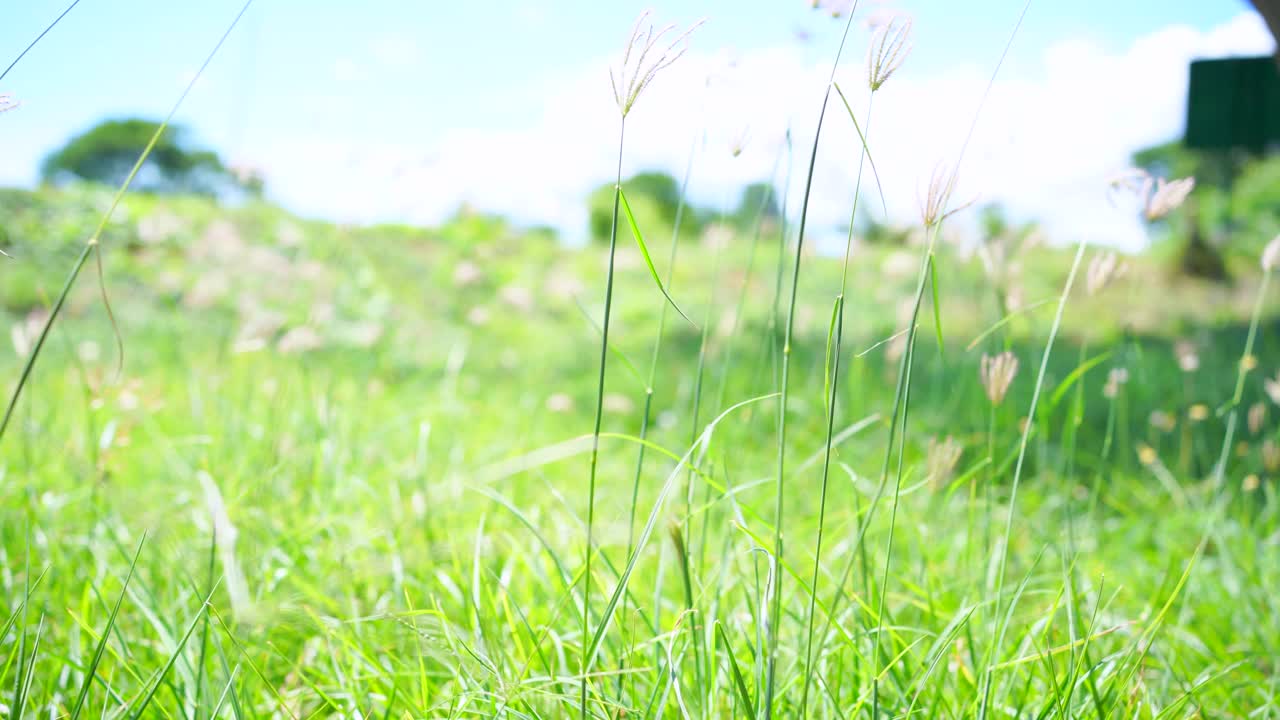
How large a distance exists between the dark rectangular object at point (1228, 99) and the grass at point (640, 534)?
1.24 meters

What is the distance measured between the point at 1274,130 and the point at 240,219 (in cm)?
804

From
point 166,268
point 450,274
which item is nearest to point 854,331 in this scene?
point 450,274

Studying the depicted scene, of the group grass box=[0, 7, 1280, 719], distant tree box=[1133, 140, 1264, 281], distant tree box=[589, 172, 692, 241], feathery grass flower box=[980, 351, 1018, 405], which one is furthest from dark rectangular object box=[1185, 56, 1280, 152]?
distant tree box=[589, 172, 692, 241]

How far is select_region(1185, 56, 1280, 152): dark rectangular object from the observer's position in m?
3.98

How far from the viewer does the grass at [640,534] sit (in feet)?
2.74

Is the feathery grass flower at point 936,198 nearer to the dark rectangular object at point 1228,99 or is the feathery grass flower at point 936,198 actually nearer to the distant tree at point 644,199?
the dark rectangular object at point 1228,99

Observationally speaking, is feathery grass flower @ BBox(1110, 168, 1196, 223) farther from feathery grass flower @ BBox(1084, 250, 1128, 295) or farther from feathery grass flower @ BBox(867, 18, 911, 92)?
feathery grass flower @ BBox(867, 18, 911, 92)

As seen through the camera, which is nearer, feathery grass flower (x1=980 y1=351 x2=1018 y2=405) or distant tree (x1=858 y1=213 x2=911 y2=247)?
feathery grass flower (x1=980 y1=351 x2=1018 y2=405)

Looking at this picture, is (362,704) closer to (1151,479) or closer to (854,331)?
(1151,479)

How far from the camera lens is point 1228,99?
4.00 m

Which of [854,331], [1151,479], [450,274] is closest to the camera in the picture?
[1151,479]

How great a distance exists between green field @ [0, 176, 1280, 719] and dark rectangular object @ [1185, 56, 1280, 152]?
1.24m

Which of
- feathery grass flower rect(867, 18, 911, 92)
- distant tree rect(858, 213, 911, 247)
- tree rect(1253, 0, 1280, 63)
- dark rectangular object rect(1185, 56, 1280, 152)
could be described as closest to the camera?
feathery grass flower rect(867, 18, 911, 92)

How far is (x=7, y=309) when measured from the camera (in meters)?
5.07
